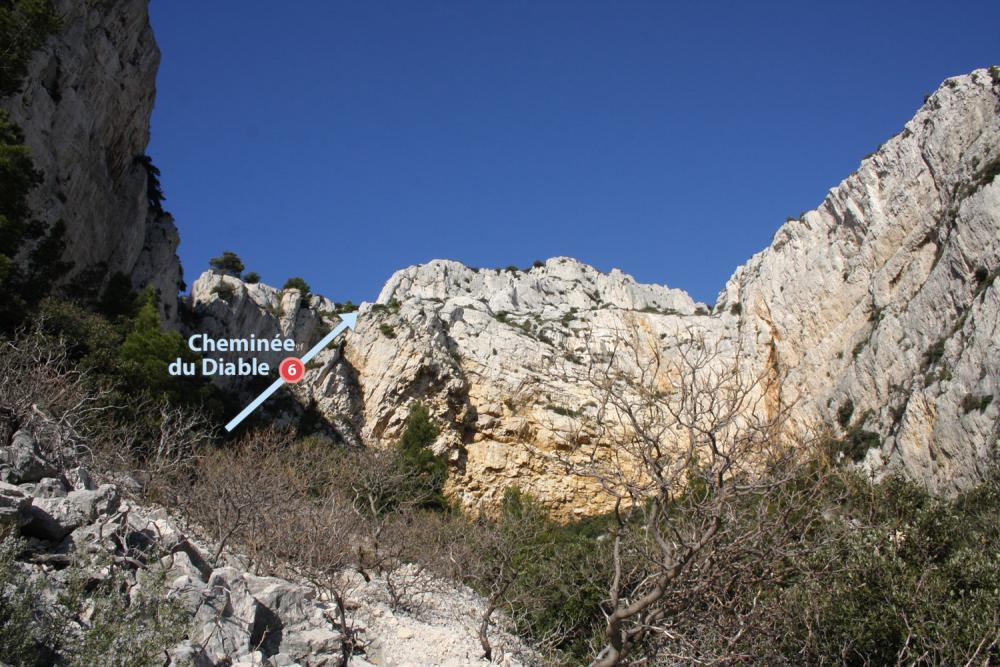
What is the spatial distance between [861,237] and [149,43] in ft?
130

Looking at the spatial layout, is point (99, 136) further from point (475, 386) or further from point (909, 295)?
point (909, 295)

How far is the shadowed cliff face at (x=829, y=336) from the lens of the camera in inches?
1035

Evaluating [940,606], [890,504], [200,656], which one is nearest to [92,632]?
[200,656]

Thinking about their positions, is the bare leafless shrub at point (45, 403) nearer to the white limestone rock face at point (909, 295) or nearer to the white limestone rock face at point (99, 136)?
the white limestone rock face at point (99, 136)

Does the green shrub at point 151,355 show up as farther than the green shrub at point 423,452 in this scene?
No

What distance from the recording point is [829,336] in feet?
120

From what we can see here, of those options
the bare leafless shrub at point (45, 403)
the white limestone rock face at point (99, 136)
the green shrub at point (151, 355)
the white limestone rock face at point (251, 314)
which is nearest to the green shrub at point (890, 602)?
the bare leafless shrub at point (45, 403)

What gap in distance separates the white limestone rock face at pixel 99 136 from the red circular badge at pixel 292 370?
7499 mm

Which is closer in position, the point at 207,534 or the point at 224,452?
the point at 207,534

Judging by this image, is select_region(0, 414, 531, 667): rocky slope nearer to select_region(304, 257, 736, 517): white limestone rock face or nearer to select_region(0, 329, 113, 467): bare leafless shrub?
select_region(0, 329, 113, 467): bare leafless shrub

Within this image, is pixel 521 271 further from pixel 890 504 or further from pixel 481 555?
pixel 890 504

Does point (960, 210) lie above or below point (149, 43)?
below

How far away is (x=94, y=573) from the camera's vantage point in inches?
282

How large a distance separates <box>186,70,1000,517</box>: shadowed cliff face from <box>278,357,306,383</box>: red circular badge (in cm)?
71
